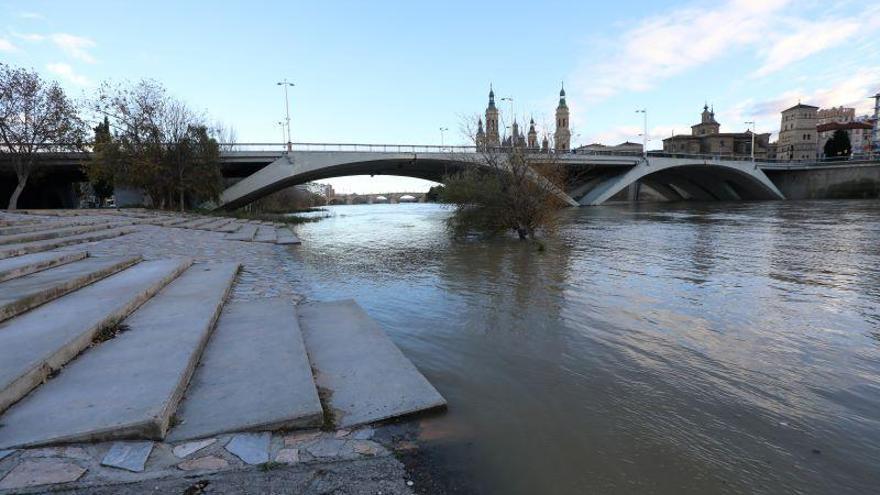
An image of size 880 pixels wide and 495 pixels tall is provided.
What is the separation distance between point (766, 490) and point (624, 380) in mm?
1854

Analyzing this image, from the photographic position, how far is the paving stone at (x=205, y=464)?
117 inches

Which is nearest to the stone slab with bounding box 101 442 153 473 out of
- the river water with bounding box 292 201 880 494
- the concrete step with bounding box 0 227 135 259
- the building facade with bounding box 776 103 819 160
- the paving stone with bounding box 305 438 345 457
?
the paving stone with bounding box 305 438 345 457

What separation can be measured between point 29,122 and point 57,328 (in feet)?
126

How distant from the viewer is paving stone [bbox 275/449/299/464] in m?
3.15

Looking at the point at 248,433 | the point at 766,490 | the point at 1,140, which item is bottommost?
the point at 766,490

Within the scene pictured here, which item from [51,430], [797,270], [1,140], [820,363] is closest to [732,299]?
[820,363]

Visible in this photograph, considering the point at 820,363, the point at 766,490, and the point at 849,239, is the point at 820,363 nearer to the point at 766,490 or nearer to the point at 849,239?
the point at 766,490

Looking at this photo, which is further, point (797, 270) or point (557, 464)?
point (797, 270)

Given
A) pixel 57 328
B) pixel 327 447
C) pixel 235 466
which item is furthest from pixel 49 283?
pixel 327 447

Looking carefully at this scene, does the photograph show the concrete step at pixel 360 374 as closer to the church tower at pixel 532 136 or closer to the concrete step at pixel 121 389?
the concrete step at pixel 121 389

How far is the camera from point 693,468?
342 centimetres

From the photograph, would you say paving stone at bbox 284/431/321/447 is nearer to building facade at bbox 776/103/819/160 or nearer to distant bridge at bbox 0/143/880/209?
distant bridge at bbox 0/143/880/209

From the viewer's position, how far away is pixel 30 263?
272 inches

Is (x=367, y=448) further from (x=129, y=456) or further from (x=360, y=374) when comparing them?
(x=129, y=456)
